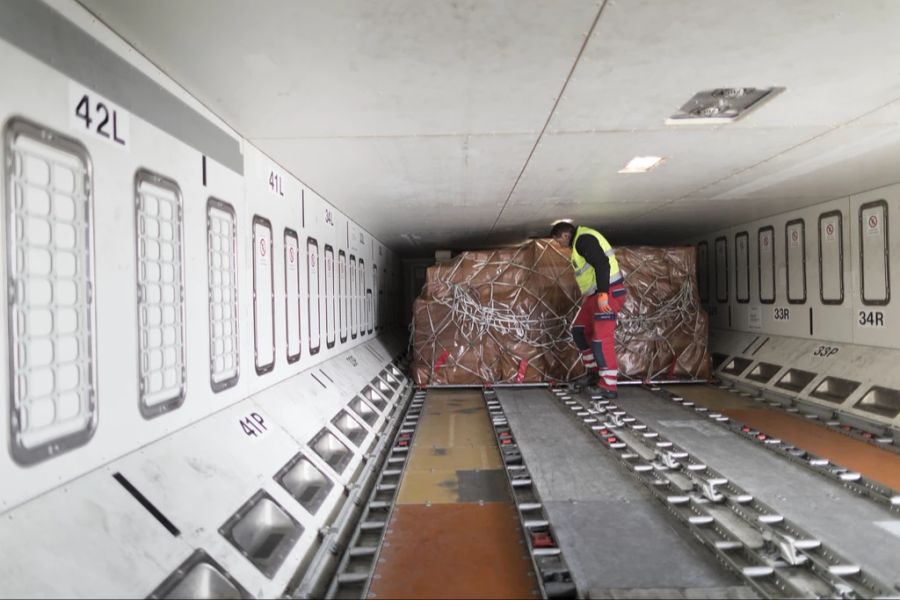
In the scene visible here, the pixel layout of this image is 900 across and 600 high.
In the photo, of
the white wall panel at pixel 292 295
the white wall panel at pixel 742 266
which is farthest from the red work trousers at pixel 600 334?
the white wall panel at pixel 292 295

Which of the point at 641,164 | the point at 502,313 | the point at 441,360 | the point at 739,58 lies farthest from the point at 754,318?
the point at 739,58

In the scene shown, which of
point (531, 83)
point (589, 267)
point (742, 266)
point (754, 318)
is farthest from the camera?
point (742, 266)

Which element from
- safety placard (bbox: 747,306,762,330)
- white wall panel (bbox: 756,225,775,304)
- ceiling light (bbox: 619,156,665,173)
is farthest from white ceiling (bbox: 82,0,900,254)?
safety placard (bbox: 747,306,762,330)

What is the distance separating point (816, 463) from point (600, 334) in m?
2.59

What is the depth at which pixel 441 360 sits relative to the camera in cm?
685

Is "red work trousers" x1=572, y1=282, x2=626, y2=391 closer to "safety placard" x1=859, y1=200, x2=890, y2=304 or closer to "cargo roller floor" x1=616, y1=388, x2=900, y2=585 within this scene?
"cargo roller floor" x1=616, y1=388, x2=900, y2=585

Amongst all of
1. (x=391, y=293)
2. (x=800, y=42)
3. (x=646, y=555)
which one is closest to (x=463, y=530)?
(x=646, y=555)

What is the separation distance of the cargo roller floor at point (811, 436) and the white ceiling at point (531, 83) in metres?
2.26

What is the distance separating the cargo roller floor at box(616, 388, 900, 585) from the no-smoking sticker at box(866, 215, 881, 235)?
256 cm

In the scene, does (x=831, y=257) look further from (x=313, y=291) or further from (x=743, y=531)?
(x=313, y=291)

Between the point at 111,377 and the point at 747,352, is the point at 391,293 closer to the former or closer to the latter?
the point at 747,352

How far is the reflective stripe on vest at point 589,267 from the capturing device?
5.81m

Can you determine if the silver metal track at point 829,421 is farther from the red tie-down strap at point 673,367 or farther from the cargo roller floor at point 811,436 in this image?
the red tie-down strap at point 673,367

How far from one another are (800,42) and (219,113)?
281 cm
